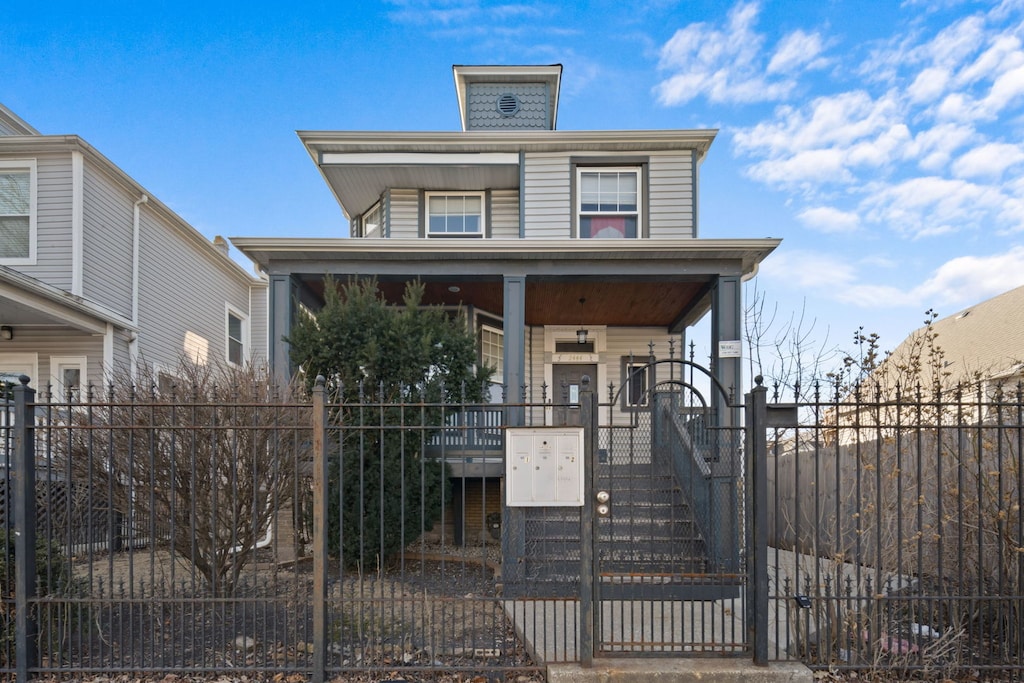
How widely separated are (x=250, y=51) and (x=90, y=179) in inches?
179

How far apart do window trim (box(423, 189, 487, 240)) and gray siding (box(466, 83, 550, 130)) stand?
188 centimetres

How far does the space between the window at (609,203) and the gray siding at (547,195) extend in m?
0.33

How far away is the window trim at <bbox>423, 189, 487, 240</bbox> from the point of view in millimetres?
10773

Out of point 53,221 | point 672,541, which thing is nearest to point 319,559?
point 672,541

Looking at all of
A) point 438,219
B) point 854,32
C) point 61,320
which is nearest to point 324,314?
point 438,219

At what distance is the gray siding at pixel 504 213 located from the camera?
35.6ft

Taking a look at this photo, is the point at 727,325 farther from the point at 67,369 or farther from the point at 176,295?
the point at 176,295

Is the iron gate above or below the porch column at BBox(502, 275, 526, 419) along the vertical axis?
below

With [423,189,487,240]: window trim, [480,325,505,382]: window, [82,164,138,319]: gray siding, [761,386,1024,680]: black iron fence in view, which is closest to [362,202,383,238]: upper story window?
[423,189,487,240]: window trim

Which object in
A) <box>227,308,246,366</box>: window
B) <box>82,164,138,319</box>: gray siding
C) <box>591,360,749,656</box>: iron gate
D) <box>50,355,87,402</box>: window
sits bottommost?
<box>591,360,749,656</box>: iron gate

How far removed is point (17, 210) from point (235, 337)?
6.63 metres

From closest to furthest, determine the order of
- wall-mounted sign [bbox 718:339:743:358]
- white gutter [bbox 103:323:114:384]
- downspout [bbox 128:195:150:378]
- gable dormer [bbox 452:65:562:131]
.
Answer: wall-mounted sign [bbox 718:339:743:358] → white gutter [bbox 103:323:114:384] → downspout [bbox 128:195:150:378] → gable dormer [bbox 452:65:562:131]

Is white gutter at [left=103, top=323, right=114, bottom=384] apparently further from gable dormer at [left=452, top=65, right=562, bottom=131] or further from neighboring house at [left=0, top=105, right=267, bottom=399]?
gable dormer at [left=452, top=65, right=562, bottom=131]

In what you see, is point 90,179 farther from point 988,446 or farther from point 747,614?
point 988,446
